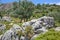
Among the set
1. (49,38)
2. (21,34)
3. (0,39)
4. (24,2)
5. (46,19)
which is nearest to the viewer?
(49,38)

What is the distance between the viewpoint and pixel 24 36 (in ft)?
82.0

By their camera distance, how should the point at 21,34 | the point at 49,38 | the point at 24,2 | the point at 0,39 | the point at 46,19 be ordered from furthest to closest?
the point at 24,2, the point at 46,19, the point at 0,39, the point at 21,34, the point at 49,38

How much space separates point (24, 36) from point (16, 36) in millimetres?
1180

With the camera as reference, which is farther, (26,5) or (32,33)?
(26,5)

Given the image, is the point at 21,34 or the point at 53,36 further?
the point at 21,34

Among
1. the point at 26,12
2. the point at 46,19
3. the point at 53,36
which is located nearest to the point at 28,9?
the point at 26,12

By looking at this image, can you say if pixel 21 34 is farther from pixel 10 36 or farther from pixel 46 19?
pixel 46 19

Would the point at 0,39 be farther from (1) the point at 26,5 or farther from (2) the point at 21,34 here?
(1) the point at 26,5

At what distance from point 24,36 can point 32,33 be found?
145 cm

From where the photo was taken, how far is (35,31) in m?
25.9

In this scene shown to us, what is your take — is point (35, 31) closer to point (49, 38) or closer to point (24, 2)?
point (49, 38)

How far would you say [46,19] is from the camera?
32.2m

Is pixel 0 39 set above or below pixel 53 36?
below

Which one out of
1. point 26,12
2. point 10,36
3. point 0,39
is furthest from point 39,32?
point 26,12
